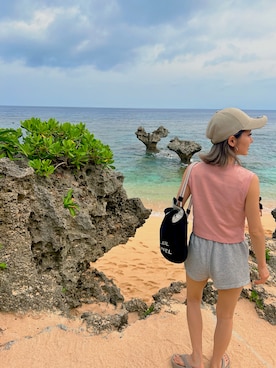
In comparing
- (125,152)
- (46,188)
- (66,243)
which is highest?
(46,188)

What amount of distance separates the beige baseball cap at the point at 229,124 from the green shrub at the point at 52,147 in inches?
68.7

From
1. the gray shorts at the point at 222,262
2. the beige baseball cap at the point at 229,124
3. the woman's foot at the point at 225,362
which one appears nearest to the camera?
the beige baseball cap at the point at 229,124

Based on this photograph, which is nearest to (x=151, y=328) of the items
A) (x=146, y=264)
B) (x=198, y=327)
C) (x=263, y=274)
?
(x=198, y=327)

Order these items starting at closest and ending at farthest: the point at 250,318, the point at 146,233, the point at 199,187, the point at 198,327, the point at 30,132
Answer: the point at 199,187 < the point at 198,327 < the point at 250,318 < the point at 30,132 < the point at 146,233

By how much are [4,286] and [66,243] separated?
713mm

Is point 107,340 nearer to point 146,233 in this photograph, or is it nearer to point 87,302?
point 87,302

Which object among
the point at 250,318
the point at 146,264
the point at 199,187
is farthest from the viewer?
the point at 146,264

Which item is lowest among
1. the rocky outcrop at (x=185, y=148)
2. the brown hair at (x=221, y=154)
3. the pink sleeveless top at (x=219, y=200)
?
the rocky outcrop at (x=185, y=148)

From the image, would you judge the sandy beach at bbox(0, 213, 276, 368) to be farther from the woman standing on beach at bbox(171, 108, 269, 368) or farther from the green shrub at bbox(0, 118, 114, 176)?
the green shrub at bbox(0, 118, 114, 176)

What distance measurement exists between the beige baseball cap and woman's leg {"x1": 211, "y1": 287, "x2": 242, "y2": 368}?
1086 millimetres

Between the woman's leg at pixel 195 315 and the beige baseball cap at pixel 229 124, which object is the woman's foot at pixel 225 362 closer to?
the woman's leg at pixel 195 315

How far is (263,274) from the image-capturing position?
7.93ft

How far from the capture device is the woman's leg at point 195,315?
102 inches

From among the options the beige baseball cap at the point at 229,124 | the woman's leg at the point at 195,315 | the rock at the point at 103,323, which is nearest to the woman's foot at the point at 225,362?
the woman's leg at the point at 195,315
